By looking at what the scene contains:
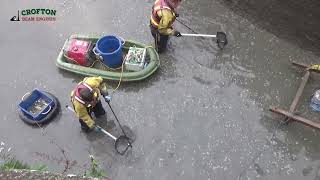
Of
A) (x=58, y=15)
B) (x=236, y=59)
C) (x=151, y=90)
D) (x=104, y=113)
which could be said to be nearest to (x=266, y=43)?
(x=236, y=59)

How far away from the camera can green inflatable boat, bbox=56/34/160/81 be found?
9.19m

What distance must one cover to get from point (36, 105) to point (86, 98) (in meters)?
2.01

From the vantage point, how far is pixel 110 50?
9.44m

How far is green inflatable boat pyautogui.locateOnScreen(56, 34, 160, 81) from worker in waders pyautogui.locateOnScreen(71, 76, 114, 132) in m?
1.15

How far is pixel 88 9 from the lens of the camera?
1098 centimetres

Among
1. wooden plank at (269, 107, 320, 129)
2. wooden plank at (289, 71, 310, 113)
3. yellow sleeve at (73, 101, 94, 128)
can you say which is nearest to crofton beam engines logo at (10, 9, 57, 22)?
yellow sleeve at (73, 101, 94, 128)

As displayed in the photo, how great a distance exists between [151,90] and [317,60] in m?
4.08

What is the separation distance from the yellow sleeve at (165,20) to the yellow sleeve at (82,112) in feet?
8.71

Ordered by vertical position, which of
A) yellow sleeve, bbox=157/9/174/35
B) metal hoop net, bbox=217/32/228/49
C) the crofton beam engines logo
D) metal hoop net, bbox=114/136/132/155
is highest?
yellow sleeve, bbox=157/9/174/35

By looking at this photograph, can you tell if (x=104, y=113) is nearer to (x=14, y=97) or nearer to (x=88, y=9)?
(x=14, y=97)

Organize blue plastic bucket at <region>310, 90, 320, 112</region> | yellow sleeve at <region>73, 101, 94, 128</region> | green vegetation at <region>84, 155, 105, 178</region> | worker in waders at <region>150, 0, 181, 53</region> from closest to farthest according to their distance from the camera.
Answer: green vegetation at <region>84, 155, 105, 178</region>, yellow sleeve at <region>73, 101, 94, 128</region>, blue plastic bucket at <region>310, 90, 320, 112</region>, worker in waders at <region>150, 0, 181, 53</region>

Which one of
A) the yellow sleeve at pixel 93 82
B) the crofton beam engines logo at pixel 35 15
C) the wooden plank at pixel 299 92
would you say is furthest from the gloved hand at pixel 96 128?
the wooden plank at pixel 299 92

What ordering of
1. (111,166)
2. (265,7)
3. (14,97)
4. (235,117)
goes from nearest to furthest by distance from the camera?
1. (111,166)
2. (235,117)
3. (14,97)
4. (265,7)

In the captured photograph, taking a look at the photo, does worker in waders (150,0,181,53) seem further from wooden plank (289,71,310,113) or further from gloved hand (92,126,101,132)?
wooden plank (289,71,310,113)
